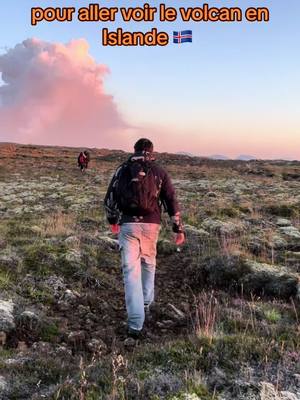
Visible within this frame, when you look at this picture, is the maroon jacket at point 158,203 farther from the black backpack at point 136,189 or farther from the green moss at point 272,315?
the green moss at point 272,315

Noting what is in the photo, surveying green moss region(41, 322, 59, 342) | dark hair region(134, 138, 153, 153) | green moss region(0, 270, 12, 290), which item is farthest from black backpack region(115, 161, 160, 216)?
green moss region(0, 270, 12, 290)

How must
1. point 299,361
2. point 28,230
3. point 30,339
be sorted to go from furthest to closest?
point 28,230 < point 30,339 < point 299,361

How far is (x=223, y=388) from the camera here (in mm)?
5223

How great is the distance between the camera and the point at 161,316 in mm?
8578

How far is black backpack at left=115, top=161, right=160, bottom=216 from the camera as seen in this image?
7.73 meters

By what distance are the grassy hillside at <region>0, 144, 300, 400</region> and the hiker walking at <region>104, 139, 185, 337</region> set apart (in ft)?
2.09

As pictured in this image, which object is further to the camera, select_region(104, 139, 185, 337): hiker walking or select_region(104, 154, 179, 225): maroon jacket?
select_region(104, 154, 179, 225): maroon jacket

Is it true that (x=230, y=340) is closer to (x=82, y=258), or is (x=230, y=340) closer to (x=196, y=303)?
(x=196, y=303)

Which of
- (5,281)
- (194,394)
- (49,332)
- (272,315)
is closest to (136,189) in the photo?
(49,332)

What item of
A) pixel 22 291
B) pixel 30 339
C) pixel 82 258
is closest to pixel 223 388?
pixel 30 339

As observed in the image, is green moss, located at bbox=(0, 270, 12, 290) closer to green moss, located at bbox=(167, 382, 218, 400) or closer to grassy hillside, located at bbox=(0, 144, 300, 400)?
grassy hillside, located at bbox=(0, 144, 300, 400)

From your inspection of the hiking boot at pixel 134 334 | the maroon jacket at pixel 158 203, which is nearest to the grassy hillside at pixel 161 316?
the hiking boot at pixel 134 334

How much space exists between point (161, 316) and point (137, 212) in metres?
2.00

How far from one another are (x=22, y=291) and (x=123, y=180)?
9.46 feet
